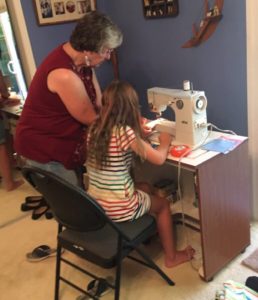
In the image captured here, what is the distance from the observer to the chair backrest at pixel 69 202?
1.40 metres

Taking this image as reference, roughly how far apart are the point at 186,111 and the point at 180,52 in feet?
2.36

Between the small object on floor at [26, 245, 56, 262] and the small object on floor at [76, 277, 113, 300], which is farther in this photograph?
the small object on floor at [26, 245, 56, 262]

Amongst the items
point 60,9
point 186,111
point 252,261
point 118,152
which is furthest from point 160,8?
point 252,261

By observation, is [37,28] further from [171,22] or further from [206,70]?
[206,70]

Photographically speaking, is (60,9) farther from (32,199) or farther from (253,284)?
(253,284)

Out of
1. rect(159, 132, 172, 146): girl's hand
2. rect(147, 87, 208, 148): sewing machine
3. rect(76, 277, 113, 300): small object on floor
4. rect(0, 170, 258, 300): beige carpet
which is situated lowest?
rect(0, 170, 258, 300): beige carpet

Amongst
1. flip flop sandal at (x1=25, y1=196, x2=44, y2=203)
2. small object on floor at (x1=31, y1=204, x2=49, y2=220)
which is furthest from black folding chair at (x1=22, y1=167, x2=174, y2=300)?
flip flop sandal at (x1=25, y1=196, x2=44, y2=203)

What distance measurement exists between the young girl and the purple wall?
57 cm

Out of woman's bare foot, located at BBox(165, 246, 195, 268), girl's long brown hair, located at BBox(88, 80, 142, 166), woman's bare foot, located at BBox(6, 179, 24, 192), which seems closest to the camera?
girl's long brown hair, located at BBox(88, 80, 142, 166)

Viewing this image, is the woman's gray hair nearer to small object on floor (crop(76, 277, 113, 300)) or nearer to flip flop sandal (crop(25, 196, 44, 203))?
small object on floor (crop(76, 277, 113, 300))

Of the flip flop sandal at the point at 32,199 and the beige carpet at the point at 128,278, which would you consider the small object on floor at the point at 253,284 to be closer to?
the beige carpet at the point at 128,278

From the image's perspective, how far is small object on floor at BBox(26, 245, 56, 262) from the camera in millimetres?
2209

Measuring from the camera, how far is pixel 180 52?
228 centimetres

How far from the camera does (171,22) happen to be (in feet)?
7.38
